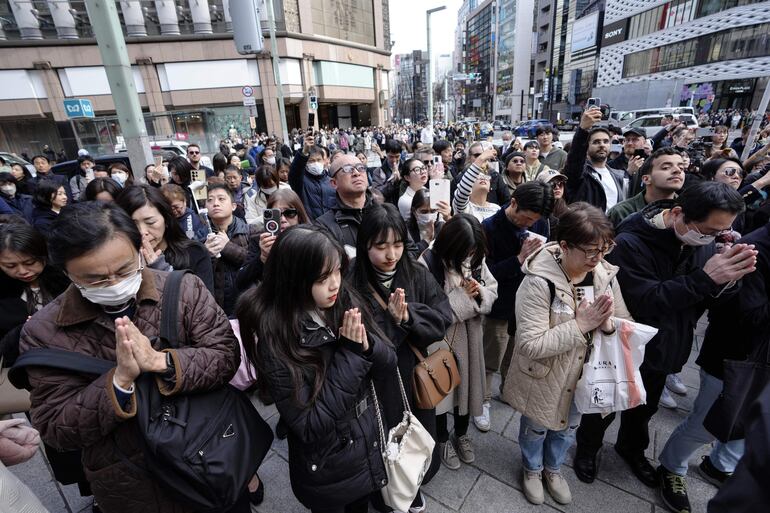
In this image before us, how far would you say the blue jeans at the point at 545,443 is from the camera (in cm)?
236

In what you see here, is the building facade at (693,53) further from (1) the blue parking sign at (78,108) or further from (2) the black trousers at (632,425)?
(1) the blue parking sign at (78,108)

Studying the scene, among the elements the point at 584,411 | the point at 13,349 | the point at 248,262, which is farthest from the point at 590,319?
the point at 13,349

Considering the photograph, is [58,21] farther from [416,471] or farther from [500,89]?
[500,89]

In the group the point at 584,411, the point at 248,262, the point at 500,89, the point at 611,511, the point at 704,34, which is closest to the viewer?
the point at 584,411

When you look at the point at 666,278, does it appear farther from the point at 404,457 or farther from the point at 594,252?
the point at 404,457

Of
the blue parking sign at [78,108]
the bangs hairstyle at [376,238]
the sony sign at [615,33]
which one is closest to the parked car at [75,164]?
the blue parking sign at [78,108]

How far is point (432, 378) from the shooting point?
7.11ft

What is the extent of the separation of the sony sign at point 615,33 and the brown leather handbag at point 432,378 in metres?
58.5

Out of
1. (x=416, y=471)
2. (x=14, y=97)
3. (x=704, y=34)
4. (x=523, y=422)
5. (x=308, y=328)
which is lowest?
(x=523, y=422)

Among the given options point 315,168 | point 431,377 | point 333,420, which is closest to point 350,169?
point 431,377

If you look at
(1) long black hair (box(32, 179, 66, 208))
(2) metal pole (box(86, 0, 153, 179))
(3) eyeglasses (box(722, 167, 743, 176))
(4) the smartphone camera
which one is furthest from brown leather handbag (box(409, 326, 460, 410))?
(2) metal pole (box(86, 0, 153, 179))

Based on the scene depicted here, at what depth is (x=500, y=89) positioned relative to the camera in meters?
81.9

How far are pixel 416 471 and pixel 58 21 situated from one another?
38.4 meters

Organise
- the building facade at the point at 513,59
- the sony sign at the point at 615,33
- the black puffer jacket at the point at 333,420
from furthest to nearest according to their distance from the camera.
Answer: the building facade at the point at 513,59 → the sony sign at the point at 615,33 → the black puffer jacket at the point at 333,420
